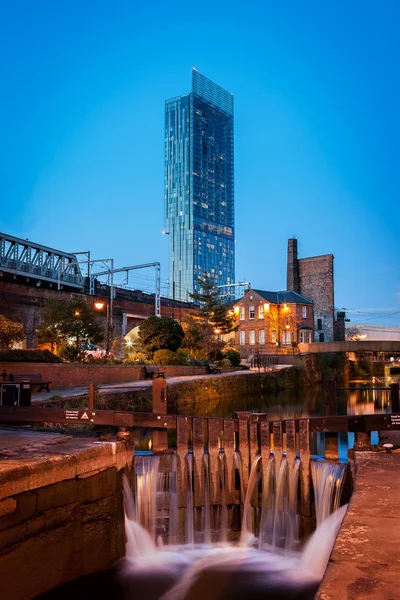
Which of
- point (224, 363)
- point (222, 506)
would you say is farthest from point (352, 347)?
point (222, 506)

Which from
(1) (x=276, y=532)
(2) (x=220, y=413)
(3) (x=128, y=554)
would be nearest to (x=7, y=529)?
(3) (x=128, y=554)

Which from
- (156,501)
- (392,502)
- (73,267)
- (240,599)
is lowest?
(240,599)

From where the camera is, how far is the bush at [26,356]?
2316 centimetres

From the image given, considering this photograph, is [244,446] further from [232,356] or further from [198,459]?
[232,356]

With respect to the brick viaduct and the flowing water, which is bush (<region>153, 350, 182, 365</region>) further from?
the flowing water

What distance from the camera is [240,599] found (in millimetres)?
7566

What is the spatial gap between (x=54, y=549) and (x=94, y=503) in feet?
2.88

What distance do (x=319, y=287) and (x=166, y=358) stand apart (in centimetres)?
4789

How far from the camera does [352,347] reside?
57312 mm

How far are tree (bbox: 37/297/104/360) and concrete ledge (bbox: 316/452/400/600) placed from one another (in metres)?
26.8

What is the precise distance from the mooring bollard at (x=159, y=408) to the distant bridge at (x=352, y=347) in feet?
161

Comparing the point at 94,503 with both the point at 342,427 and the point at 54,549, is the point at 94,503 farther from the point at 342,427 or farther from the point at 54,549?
the point at 342,427

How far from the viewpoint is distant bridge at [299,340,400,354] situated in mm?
57156

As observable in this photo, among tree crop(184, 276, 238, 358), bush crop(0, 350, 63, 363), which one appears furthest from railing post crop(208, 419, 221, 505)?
tree crop(184, 276, 238, 358)
